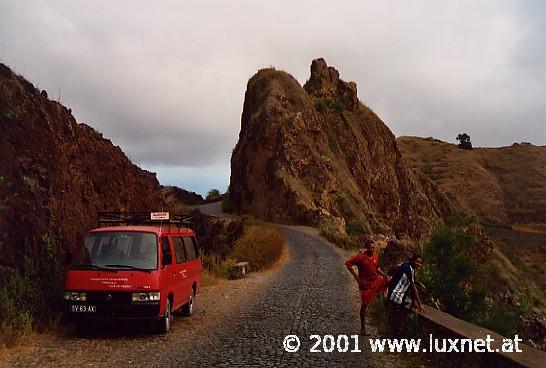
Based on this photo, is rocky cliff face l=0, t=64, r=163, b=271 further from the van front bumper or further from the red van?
the van front bumper

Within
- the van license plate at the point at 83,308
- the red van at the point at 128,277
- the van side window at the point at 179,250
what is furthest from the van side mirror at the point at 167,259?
the van license plate at the point at 83,308

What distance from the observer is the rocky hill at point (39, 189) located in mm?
9656

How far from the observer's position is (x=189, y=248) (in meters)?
12.2

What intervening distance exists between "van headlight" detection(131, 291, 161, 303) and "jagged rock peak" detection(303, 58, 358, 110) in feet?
197

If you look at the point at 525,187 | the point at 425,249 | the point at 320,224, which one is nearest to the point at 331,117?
the point at 320,224

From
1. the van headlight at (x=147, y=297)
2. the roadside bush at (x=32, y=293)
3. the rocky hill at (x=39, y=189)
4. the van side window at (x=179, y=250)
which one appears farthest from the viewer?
the van side window at (x=179, y=250)

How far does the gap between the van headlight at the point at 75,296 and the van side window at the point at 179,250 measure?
2206mm

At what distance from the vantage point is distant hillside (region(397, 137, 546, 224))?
10938 centimetres

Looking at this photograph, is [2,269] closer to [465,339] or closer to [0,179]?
[0,179]

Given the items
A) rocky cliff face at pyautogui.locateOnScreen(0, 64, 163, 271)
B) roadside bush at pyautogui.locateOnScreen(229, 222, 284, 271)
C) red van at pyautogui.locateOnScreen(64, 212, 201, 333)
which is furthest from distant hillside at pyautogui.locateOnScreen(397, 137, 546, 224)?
red van at pyautogui.locateOnScreen(64, 212, 201, 333)

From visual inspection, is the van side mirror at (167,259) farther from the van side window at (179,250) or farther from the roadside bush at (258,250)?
the roadside bush at (258,250)

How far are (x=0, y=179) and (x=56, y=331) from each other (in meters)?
3.02

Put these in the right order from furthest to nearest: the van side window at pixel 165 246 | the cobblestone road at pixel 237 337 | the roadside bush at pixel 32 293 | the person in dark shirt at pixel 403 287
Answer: the van side window at pixel 165 246 < the roadside bush at pixel 32 293 < the person in dark shirt at pixel 403 287 < the cobblestone road at pixel 237 337

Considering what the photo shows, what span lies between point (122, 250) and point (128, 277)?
0.95 m
